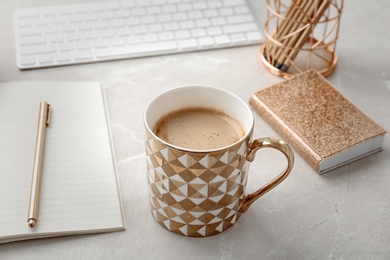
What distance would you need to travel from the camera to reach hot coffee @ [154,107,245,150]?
73cm

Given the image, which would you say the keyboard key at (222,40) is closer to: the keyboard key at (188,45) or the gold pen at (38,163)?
the keyboard key at (188,45)

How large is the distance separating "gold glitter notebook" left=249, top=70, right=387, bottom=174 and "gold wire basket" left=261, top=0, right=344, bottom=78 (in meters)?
0.06

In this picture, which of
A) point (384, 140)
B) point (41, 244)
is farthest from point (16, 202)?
point (384, 140)

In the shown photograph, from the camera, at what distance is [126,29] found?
1.10 metres

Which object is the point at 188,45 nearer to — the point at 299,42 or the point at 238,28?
the point at 238,28

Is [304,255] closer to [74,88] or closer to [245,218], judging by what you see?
[245,218]

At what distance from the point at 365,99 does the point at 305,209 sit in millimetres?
268

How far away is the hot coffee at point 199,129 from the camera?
0.73 meters

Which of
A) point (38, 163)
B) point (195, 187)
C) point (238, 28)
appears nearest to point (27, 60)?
point (38, 163)

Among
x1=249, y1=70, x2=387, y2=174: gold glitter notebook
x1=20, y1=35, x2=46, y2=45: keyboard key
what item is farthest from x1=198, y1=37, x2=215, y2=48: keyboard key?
x1=20, y1=35, x2=46, y2=45: keyboard key

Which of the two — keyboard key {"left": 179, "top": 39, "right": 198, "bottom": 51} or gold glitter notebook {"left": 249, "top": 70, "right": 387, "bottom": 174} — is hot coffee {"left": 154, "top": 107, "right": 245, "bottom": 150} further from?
keyboard key {"left": 179, "top": 39, "right": 198, "bottom": 51}

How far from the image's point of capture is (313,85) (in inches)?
37.1

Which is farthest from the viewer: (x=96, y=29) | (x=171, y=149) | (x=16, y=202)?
(x=96, y=29)

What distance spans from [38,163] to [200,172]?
0.87 feet
